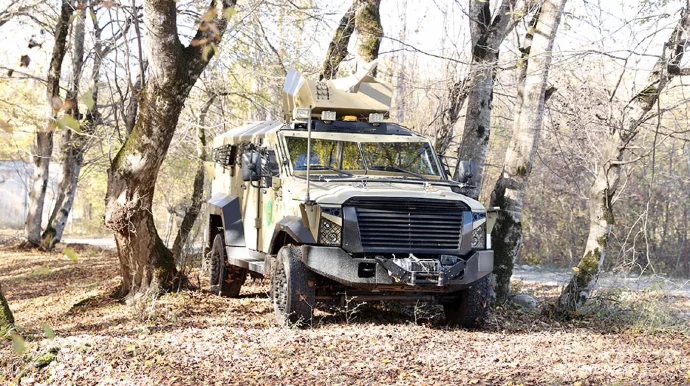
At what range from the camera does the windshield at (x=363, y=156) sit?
9.48 metres

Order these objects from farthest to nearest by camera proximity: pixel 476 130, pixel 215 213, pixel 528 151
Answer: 1. pixel 476 130
2. pixel 215 213
3. pixel 528 151

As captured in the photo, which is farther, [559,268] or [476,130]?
[559,268]

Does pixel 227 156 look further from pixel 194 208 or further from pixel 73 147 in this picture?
pixel 73 147

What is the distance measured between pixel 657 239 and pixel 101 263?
52.5ft

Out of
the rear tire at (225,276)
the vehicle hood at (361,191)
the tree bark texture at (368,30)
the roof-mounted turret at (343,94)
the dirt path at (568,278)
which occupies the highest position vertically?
the tree bark texture at (368,30)

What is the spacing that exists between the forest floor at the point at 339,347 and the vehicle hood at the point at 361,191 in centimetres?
138

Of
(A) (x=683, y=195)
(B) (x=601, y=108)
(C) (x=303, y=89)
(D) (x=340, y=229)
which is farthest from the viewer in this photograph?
(A) (x=683, y=195)

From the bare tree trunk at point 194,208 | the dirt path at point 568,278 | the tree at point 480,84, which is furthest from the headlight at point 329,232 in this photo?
the dirt path at point 568,278

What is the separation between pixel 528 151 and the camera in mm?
11117

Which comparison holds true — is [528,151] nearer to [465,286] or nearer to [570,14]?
[570,14]

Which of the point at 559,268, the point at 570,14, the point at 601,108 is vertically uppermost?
the point at 570,14

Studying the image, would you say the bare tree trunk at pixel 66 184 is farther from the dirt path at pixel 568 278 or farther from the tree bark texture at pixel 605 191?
the tree bark texture at pixel 605 191

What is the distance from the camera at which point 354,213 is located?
8.20m

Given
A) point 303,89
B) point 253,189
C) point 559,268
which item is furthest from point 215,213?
point 559,268
